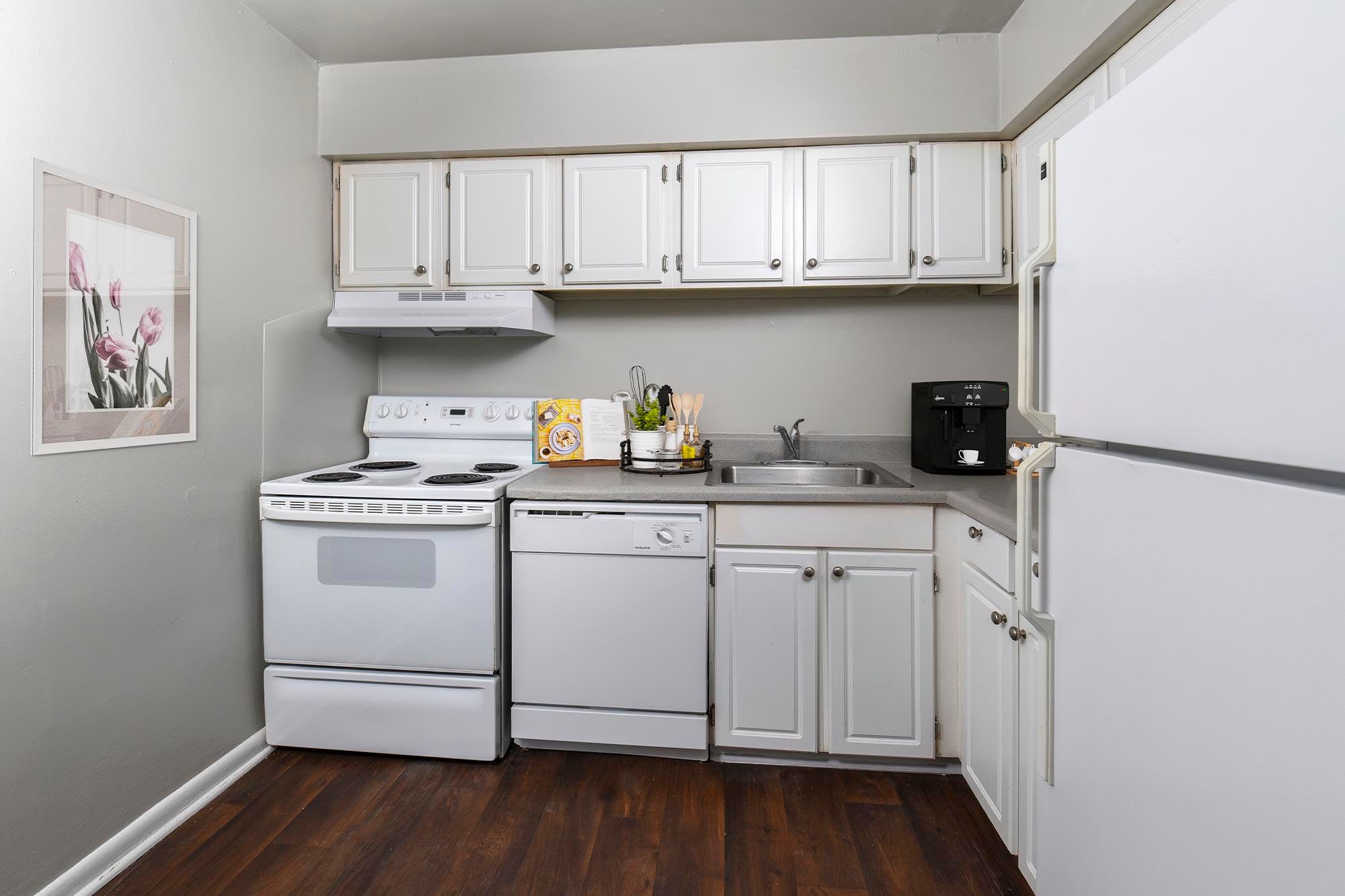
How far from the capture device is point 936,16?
2.11 metres

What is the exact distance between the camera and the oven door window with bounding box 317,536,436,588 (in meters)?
2.00

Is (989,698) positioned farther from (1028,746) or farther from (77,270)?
(77,270)

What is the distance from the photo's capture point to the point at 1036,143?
6.81 feet

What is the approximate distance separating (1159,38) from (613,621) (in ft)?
6.65

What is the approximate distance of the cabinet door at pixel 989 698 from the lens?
1.52 metres

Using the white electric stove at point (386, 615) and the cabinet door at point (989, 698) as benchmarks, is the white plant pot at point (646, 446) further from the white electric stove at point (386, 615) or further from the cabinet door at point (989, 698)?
the cabinet door at point (989, 698)

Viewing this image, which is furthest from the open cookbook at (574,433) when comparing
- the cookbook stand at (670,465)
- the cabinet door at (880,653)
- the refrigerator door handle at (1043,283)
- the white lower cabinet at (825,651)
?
the refrigerator door handle at (1043,283)

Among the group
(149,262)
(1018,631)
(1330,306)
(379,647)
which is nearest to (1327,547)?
(1330,306)

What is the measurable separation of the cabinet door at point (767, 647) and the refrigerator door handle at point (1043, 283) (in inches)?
38.1

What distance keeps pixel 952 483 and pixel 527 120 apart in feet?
6.30

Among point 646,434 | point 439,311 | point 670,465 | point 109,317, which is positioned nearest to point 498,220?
point 439,311

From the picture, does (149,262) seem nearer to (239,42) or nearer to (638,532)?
(239,42)

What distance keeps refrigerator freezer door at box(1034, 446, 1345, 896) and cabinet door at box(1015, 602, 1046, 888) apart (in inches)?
13.4

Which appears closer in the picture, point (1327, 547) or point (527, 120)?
point (1327, 547)
